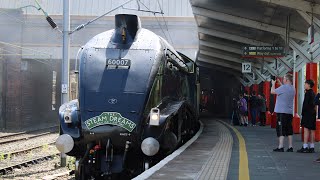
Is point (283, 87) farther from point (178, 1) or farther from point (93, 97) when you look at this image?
point (178, 1)

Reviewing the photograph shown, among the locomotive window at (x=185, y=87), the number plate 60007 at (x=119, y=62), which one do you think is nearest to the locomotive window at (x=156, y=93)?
the number plate 60007 at (x=119, y=62)

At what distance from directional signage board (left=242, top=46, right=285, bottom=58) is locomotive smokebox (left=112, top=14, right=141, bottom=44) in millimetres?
9184

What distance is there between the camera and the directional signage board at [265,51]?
18.9 metres

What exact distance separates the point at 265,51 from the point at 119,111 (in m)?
10.7

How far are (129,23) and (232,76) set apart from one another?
32.3 meters

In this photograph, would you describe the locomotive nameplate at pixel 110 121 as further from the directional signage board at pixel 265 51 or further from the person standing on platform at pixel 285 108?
the directional signage board at pixel 265 51

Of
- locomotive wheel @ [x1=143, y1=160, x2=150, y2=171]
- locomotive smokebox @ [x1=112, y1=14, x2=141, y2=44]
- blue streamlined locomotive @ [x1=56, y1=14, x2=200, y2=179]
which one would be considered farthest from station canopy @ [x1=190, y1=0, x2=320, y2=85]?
locomotive wheel @ [x1=143, y1=160, x2=150, y2=171]

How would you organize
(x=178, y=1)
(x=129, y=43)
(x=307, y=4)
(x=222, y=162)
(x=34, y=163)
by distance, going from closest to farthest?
(x=222, y=162), (x=129, y=43), (x=307, y=4), (x=34, y=163), (x=178, y=1)

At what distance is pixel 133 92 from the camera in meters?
10.1

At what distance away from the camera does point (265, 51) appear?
63.1 ft

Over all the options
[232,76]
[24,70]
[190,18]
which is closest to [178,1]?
[190,18]

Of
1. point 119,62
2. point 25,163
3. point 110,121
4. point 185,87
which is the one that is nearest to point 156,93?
point 119,62

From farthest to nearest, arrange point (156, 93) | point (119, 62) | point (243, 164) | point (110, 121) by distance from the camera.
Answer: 1. point (156, 93)
2. point (119, 62)
3. point (110, 121)
4. point (243, 164)

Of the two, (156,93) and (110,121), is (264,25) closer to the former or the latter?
(156,93)
